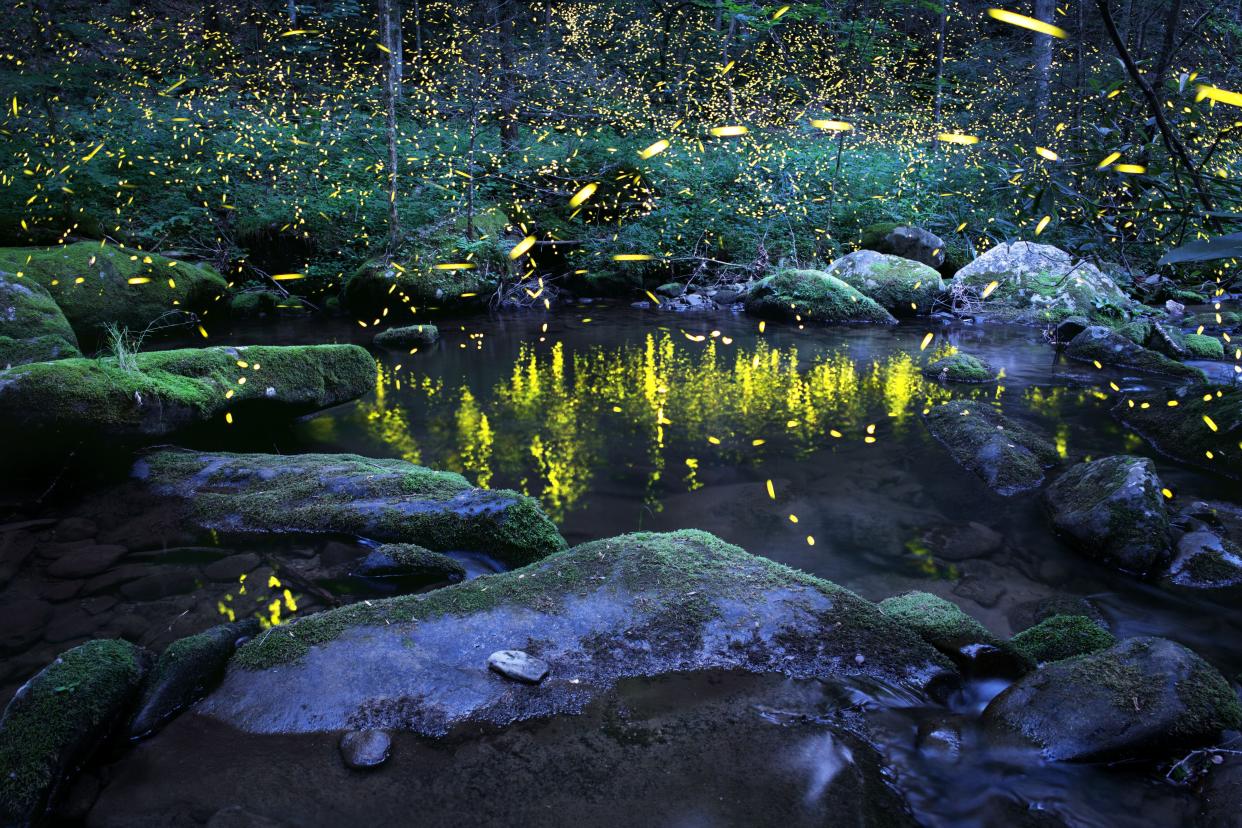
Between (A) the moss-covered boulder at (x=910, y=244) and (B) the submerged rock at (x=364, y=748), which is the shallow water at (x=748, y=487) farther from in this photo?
(A) the moss-covered boulder at (x=910, y=244)

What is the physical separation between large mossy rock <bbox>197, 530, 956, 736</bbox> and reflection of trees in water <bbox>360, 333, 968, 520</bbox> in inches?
77.3

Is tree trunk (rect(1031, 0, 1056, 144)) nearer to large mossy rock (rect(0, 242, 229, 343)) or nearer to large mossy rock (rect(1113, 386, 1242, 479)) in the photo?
large mossy rock (rect(1113, 386, 1242, 479))

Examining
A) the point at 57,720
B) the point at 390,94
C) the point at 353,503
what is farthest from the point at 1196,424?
the point at 390,94

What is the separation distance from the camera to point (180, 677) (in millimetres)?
3125

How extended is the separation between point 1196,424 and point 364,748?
7.41 metres

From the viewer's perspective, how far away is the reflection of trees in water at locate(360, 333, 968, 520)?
686cm

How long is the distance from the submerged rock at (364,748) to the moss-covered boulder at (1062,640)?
2901mm

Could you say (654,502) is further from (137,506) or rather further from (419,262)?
(419,262)

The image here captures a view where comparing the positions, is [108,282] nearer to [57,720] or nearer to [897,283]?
[57,720]

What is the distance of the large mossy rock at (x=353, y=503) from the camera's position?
4.73 metres

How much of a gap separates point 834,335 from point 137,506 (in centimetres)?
1053

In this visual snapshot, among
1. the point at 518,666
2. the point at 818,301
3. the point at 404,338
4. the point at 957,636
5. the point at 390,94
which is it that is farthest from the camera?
the point at 818,301

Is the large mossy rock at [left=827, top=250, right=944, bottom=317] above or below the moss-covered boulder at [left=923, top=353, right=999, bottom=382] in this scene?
above

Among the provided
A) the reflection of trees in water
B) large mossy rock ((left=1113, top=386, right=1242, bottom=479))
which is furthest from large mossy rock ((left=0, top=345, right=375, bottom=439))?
large mossy rock ((left=1113, top=386, right=1242, bottom=479))
